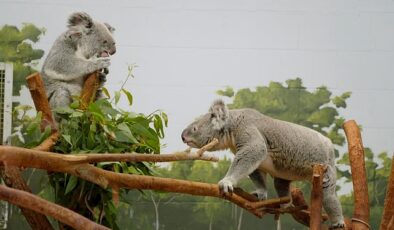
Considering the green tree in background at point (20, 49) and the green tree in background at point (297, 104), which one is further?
the green tree in background at point (297, 104)

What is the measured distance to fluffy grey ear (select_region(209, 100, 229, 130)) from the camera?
4000 mm

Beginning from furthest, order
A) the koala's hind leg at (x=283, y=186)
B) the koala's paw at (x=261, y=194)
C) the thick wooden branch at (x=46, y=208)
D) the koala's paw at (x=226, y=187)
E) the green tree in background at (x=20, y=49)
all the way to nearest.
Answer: the green tree in background at (x=20, y=49) < the koala's hind leg at (x=283, y=186) < the koala's paw at (x=261, y=194) < the koala's paw at (x=226, y=187) < the thick wooden branch at (x=46, y=208)

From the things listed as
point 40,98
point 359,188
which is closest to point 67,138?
point 40,98

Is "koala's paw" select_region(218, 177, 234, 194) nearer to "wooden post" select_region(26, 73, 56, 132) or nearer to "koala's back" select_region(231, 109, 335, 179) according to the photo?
"koala's back" select_region(231, 109, 335, 179)

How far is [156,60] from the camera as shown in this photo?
552cm

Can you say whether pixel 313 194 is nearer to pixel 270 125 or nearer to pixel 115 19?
pixel 270 125

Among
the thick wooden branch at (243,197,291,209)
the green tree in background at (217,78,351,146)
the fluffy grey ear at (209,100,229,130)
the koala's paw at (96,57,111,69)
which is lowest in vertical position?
the thick wooden branch at (243,197,291,209)

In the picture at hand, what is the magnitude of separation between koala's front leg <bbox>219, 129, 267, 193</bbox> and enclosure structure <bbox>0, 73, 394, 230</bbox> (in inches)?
3.9

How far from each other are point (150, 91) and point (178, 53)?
38cm

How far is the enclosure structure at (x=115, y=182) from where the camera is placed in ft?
7.96

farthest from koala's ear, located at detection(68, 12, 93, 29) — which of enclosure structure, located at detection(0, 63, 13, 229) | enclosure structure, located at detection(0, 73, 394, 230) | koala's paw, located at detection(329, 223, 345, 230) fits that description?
koala's paw, located at detection(329, 223, 345, 230)

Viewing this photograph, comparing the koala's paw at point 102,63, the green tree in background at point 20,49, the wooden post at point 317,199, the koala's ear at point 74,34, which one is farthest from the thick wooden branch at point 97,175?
the green tree in background at point 20,49

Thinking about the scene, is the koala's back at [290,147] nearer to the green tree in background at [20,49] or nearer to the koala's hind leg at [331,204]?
the koala's hind leg at [331,204]

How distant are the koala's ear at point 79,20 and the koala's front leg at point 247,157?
1453 millimetres
